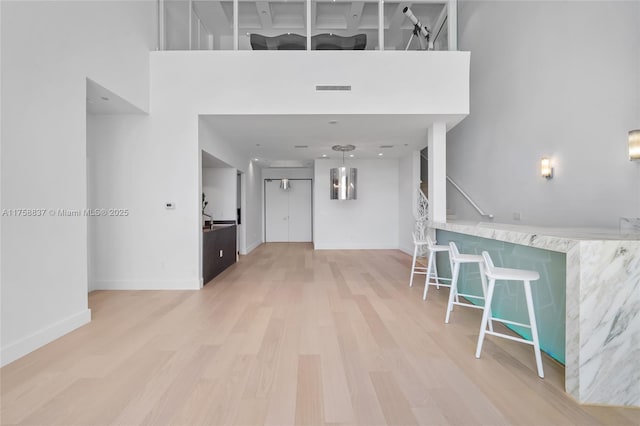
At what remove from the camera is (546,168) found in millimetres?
4695

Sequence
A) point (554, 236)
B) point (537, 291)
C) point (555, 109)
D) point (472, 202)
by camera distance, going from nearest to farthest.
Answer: point (554, 236)
point (537, 291)
point (555, 109)
point (472, 202)

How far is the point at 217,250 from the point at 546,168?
5636 mm

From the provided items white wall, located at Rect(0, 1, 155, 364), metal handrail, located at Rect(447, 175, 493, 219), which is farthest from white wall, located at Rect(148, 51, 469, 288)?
metal handrail, located at Rect(447, 175, 493, 219)

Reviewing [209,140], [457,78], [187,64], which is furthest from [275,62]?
[457,78]

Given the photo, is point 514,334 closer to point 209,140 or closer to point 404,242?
point 209,140

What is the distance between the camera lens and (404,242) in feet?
28.6

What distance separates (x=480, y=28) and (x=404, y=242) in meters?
5.37

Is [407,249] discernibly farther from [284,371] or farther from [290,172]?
[284,371]

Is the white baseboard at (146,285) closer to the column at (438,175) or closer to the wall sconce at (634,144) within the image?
the column at (438,175)

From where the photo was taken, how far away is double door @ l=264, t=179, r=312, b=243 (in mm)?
11188

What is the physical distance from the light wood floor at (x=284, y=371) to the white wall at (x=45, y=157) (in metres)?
0.36

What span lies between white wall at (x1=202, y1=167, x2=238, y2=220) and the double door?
3922 millimetres

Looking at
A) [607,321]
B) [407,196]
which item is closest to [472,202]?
[407,196]

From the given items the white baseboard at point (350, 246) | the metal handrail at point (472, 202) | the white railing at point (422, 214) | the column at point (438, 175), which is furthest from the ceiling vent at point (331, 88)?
the white baseboard at point (350, 246)
